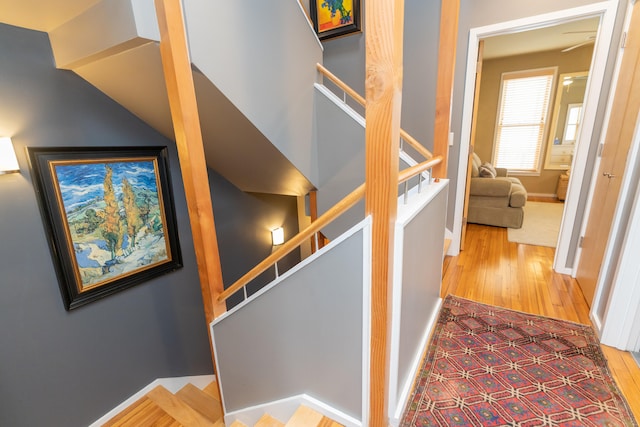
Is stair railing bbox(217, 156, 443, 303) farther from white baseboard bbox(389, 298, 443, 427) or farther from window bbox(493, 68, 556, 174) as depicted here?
window bbox(493, 68, 556, 174)

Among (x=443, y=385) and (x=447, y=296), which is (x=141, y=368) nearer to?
(x=443, y=385)

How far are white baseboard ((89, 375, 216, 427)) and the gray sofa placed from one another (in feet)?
12.6

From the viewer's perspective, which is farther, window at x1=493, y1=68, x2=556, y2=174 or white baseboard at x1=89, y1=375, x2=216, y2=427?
window at x1=493, y1=68, x2=556, y2=174

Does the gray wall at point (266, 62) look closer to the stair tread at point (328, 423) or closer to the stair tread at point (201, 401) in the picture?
the stair tread at point (328, 423)

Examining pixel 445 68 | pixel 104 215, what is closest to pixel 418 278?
pixel 445 68

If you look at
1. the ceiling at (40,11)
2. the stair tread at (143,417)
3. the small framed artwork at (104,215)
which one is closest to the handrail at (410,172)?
the ceiling at (40,11)

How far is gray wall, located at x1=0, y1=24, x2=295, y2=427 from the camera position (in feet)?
5.37

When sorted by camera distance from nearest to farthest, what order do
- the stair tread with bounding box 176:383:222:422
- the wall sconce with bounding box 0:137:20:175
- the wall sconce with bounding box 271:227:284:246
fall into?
1. the wall sconce with bounding box 0:137:20:175
2. the stair tread with bounding box 176:383:222:422
3. the wall sconce with bounding box 271:227:284:246

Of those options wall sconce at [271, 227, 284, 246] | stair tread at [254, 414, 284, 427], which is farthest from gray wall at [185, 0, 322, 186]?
stair tread at [254, 414, 284, 427]

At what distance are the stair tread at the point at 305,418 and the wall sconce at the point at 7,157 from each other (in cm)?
203

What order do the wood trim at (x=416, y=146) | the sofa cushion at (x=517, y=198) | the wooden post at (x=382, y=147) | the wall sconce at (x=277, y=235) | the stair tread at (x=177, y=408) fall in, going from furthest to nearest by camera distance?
the wall sconce at (x=277, y=235) < the sofa cushion at (x=517, y=198) < the stair tread at (x=177, y=408) < the wood trim at (x=416, y=146) < the wooden post at (x=382, y=147)

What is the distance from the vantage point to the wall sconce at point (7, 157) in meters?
1.53

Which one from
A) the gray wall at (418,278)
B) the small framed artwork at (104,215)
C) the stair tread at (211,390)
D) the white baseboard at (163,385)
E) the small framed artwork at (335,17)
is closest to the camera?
the gray wall at (418,278)

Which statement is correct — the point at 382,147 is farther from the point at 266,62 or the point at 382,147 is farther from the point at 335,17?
the point at 335,17
